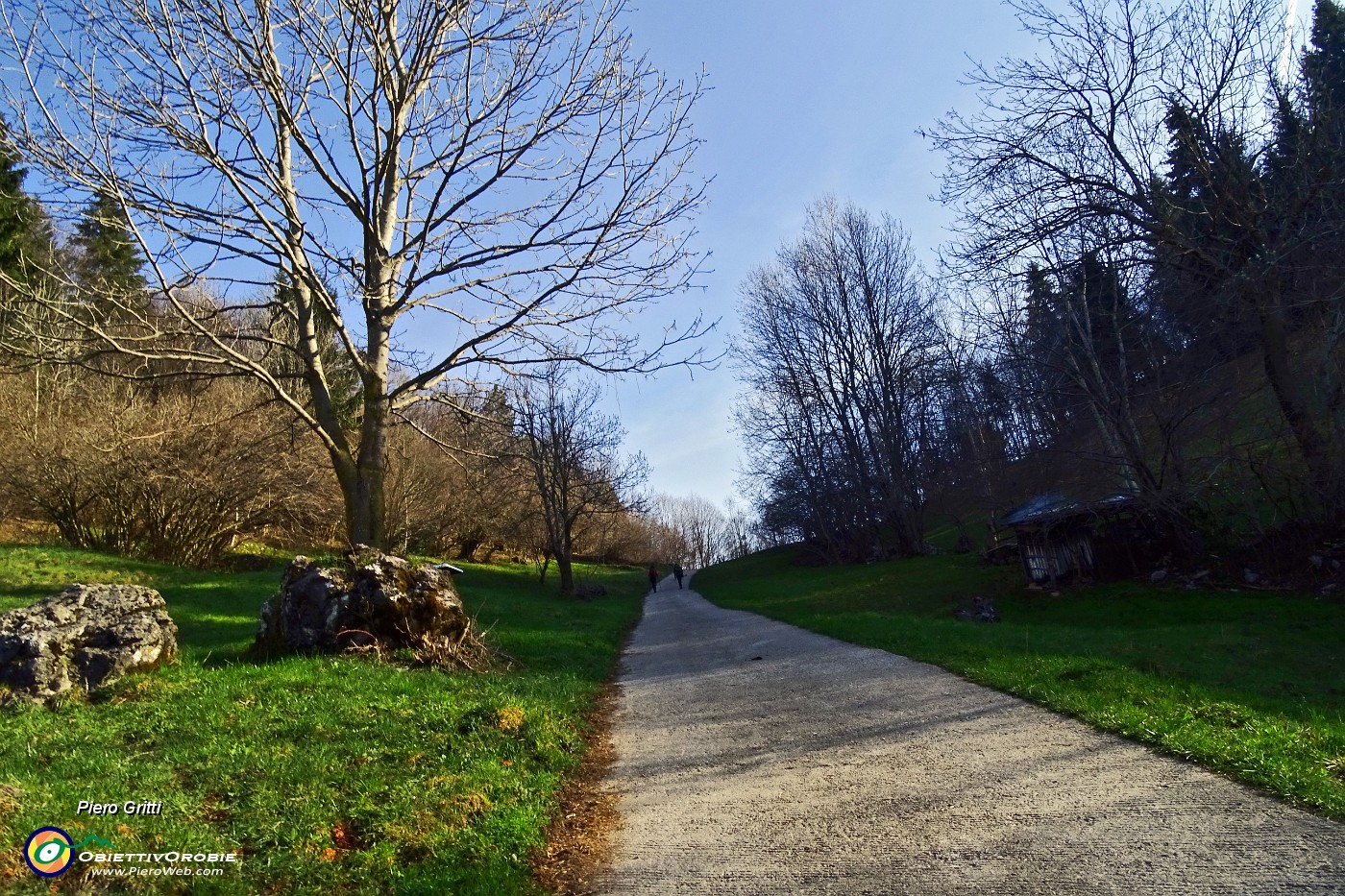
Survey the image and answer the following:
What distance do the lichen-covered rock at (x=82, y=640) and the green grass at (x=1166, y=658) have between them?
8.29 meters

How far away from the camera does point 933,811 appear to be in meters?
4.20

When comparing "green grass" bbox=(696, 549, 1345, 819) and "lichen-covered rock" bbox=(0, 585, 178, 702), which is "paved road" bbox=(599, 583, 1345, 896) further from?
"lichen-covered rock" bbox=(0, 585, 178, 702)

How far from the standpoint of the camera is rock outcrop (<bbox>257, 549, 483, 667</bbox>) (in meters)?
8.64

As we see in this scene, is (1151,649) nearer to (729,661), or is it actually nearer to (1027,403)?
(729,661)

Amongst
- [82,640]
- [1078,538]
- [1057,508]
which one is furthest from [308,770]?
[1078,538]

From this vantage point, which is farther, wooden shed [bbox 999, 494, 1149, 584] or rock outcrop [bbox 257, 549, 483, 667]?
wooden shed [bbox 999, 494, 1149, 584]

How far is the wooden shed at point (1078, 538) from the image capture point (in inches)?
778

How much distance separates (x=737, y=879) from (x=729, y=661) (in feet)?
25.0

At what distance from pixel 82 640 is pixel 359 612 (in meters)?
2.60

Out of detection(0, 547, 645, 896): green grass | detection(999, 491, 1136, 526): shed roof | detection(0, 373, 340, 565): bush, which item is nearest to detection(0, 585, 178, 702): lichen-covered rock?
detection(0, 547, 645, 896): green grass

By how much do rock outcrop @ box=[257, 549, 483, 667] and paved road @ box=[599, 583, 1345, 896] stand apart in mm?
2942

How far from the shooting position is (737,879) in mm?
3590

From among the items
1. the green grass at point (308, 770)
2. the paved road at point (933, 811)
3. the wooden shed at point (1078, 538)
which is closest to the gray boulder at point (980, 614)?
the wooden shed at point (1078, 538)

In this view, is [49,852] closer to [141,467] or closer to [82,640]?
[82,640]
